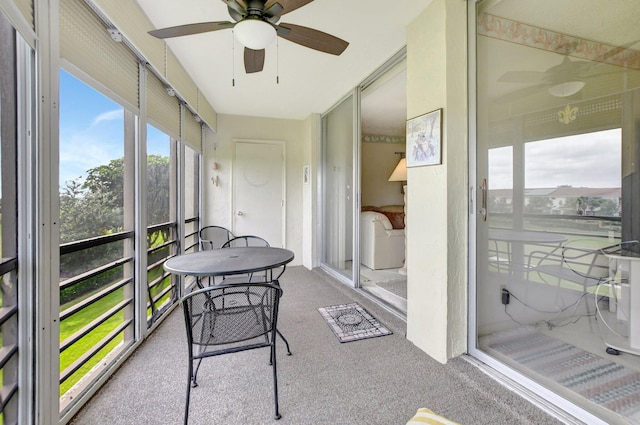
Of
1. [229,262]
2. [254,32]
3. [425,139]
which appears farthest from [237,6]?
[229,262]

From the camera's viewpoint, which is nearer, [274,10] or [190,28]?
[274,10]

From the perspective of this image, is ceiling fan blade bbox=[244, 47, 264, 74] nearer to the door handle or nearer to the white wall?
the door handle

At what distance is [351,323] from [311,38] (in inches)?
91.1

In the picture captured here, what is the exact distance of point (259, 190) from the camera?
4805 mm

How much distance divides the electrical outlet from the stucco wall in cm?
28

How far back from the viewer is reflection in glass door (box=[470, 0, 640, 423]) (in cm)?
158

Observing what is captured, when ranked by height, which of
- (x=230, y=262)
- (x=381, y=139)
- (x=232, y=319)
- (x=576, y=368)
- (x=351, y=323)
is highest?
(x=381, y=139)

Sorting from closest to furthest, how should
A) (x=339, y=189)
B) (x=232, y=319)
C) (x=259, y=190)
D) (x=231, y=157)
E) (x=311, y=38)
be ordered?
(x=232, y=319)
(x=311, y=38)
(x=339, y=189)
(x=231, y=157)
(x=259, y=190)

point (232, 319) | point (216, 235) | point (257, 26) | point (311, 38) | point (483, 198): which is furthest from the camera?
point (216, 235)

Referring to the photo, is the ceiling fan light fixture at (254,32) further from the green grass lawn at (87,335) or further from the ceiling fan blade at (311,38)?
the green grass lawn at (87,335)

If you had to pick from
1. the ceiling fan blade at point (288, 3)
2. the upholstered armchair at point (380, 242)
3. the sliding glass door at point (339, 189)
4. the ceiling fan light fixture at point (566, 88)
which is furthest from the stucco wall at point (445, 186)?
the upholstered armchair at point (380, 242)

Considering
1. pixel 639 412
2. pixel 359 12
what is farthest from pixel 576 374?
pixel 359 12

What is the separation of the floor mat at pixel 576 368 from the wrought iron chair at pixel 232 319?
151 centimetres

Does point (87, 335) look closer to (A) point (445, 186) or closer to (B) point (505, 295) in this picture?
(A) point (445, 186)
